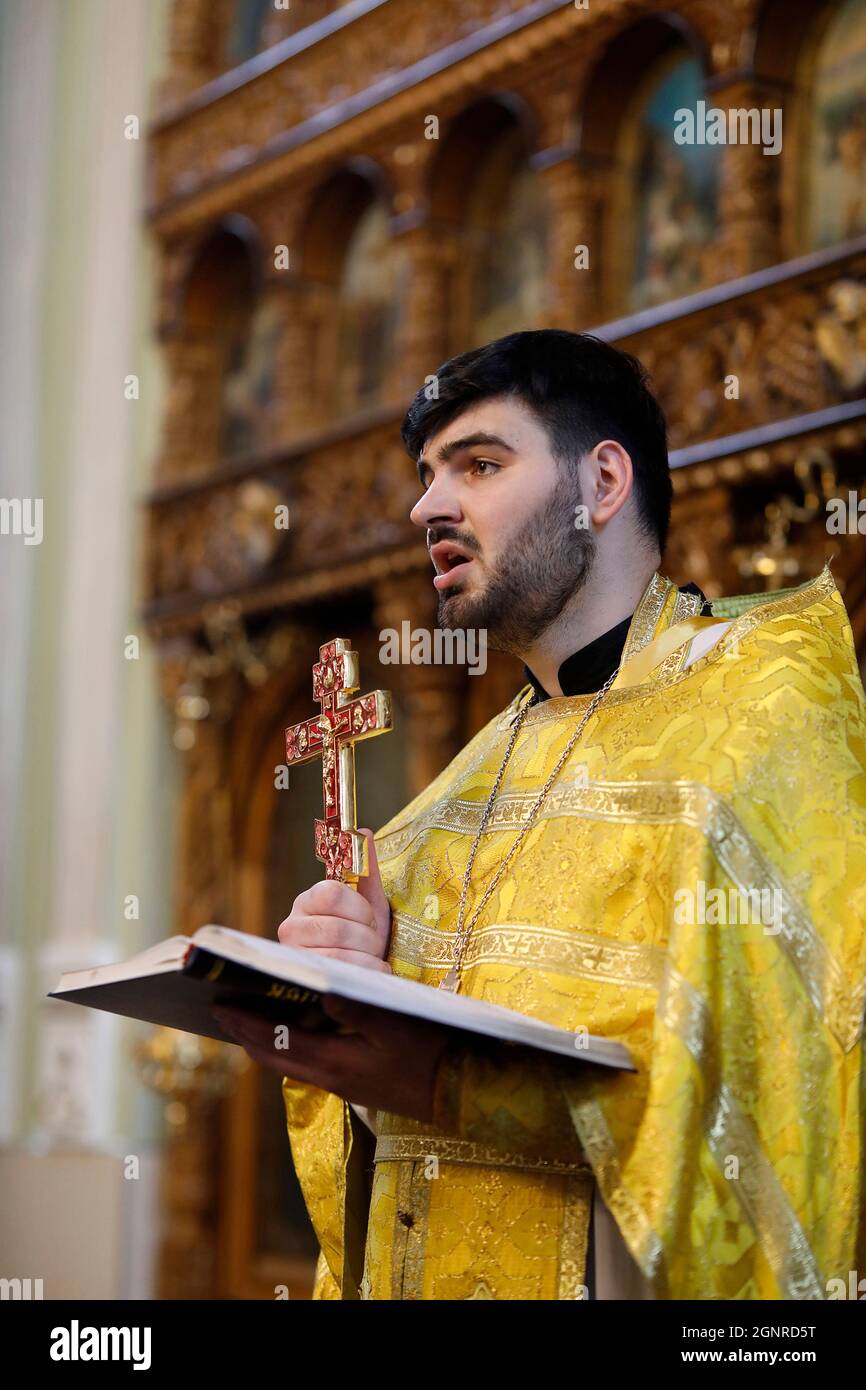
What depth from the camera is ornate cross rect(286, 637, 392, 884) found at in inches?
94.6

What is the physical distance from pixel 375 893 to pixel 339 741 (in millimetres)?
231

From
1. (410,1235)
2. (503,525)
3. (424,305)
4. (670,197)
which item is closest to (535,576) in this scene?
(503,525)

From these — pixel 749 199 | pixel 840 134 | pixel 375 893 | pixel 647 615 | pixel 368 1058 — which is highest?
pixel 840 134

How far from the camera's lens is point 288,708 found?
324 inches


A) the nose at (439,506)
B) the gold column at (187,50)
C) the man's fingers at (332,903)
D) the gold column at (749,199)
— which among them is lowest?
the man's fingers at (332,903)

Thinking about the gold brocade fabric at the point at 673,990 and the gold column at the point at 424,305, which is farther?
the gold column at the point at 424,305

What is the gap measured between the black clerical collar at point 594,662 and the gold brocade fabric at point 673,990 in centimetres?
4

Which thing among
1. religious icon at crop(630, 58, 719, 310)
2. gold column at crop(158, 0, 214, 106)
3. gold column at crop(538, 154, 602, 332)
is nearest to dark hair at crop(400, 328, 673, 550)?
religious icon at crop(630, 58, 719, 310)

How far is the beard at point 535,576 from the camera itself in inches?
95.7

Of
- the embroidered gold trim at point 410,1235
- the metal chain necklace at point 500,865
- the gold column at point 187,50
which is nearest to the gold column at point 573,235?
the gold column at point 187,50

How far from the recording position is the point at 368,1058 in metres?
2.04

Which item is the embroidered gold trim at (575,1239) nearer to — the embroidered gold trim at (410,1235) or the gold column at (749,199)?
the embroidered gold trim at (410,1235)

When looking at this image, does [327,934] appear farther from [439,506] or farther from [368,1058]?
[439,506]

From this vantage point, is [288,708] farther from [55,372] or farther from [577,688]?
[577,688]
